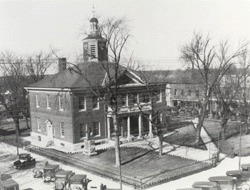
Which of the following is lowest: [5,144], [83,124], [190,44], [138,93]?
[5,144]

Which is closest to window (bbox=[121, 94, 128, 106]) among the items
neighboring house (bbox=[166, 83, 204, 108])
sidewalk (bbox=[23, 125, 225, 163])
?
sidewalk (bbox=[23, 125, 225, 163])

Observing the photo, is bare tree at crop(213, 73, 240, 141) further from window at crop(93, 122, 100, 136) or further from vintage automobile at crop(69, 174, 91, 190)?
vintage automobile at crop(69, 174, 91, 190)

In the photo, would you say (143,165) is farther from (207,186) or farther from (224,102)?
(224,102)

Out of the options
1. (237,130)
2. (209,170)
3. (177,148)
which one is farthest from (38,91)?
(237,130)

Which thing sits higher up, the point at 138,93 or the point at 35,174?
the point at 138,93

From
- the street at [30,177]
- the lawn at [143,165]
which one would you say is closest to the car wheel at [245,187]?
the lawn at [143,165]

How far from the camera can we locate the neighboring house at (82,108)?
100 feet

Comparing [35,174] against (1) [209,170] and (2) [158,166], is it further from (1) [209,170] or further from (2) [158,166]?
(1) [209,170]

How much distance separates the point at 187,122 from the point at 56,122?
2034 centimetres

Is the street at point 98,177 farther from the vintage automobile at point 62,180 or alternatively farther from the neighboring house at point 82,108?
the neighboring house at point 82,108

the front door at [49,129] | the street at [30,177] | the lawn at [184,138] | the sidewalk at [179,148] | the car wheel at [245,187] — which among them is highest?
the front door at [49,129]

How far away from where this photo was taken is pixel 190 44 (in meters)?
30.5

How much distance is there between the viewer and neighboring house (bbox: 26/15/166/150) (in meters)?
30.6

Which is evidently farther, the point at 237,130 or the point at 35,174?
the point at 237,130
